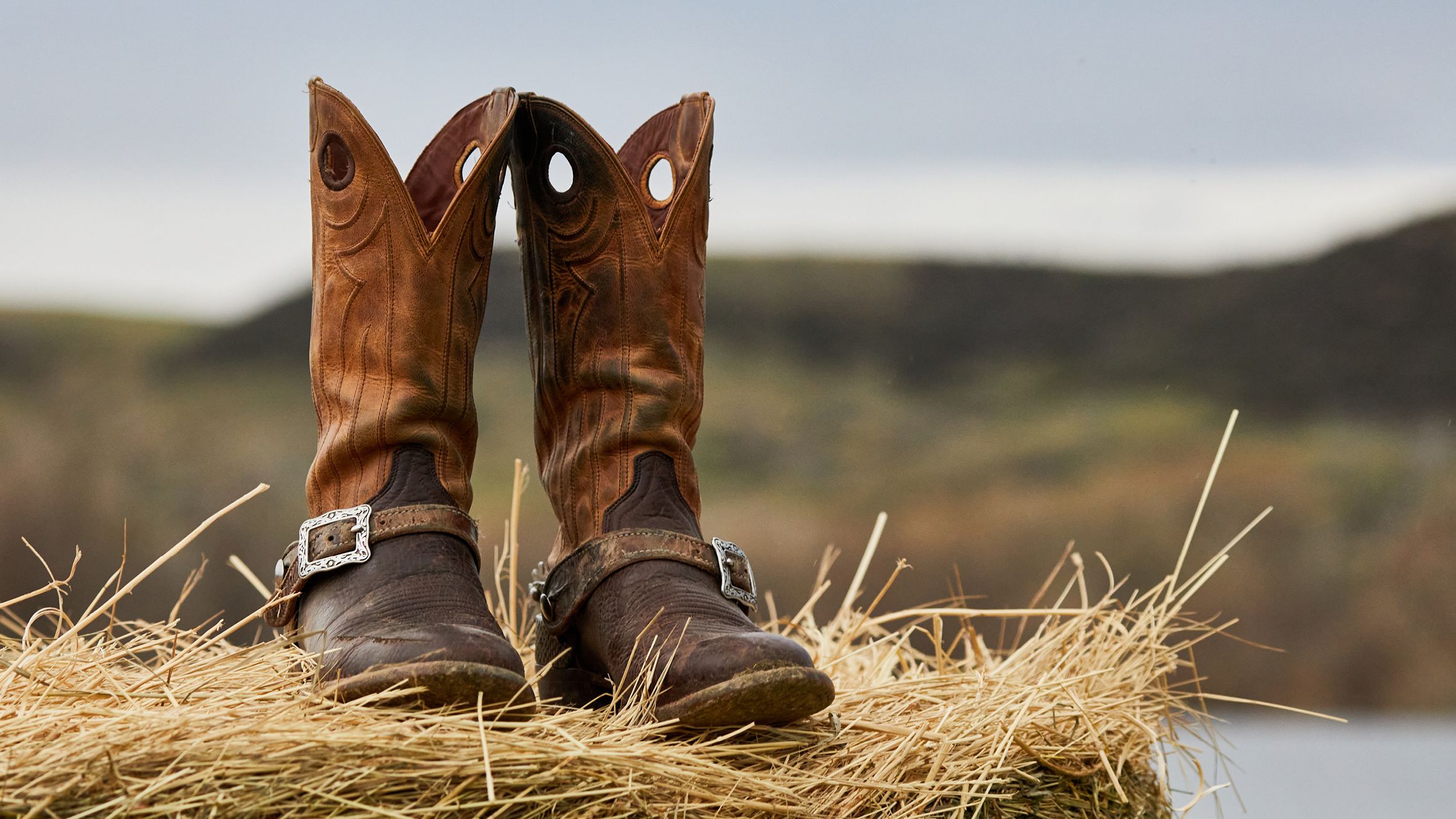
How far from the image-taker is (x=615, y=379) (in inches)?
64.8

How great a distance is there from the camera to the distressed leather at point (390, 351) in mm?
1495

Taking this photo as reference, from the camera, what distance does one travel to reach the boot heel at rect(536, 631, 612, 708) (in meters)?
1.63

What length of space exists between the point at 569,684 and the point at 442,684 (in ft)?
1.30

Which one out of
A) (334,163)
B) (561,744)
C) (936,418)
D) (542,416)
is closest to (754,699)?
(561,744)

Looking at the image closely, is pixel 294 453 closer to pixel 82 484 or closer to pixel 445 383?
pixel 82 484

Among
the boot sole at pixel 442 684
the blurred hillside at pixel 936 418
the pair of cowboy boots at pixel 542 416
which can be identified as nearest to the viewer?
the boot sole at pixel 442 684

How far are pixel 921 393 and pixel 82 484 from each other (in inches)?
200

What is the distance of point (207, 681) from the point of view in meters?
1.35

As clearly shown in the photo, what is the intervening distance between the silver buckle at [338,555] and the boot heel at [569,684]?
0.95 ft

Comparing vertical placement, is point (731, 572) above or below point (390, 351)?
below

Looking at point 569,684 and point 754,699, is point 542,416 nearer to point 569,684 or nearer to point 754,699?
point 569,684

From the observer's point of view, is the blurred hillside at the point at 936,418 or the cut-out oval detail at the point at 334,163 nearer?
the cut-out oval detail at the point at 334,163

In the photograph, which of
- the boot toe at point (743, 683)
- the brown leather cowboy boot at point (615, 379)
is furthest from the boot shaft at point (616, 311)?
the boot toe at point (743, 683)

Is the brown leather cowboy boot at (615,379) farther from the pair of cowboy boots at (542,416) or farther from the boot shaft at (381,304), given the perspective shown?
the boot shaft at (381,304)
